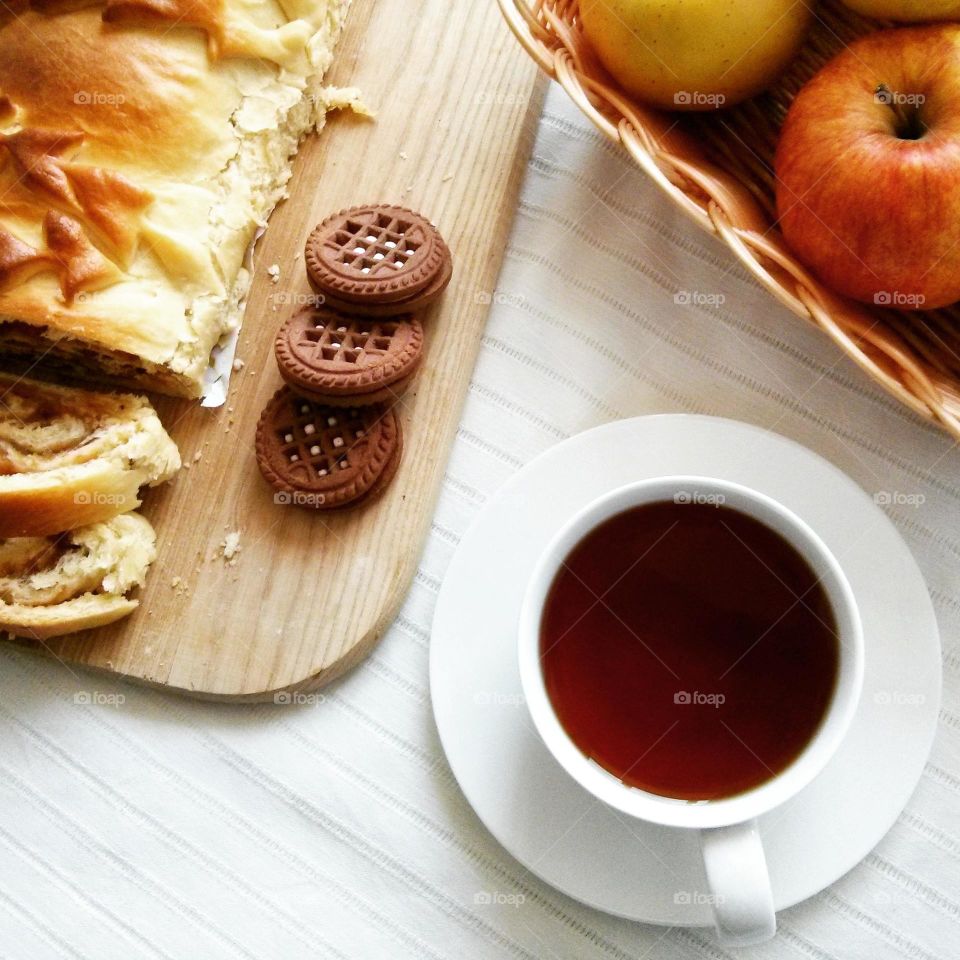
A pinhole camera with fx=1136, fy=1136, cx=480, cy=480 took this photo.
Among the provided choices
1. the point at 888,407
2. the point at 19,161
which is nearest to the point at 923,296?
the point at 888,407

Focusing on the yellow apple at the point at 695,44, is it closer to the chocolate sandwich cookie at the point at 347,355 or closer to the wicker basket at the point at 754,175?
the wicker basket at the point at 754,175

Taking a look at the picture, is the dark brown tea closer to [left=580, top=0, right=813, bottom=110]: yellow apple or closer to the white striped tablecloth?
the white striped tablecloth

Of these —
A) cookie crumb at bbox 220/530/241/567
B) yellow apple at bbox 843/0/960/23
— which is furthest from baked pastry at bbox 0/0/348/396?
yellow apple at bbox 843/0/960/23

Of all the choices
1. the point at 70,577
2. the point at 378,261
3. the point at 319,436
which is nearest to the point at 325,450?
the point at 319,436

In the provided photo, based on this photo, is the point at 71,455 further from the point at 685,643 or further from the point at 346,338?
the point at 685,643

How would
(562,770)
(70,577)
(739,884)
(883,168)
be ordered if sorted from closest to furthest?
1. (739,884)
2. (883,168)
3. (562,770)
4. (70,577)

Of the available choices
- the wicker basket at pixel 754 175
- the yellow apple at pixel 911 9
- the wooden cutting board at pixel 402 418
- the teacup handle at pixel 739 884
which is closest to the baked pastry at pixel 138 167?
the wooden cutting board at pixel 402 418
